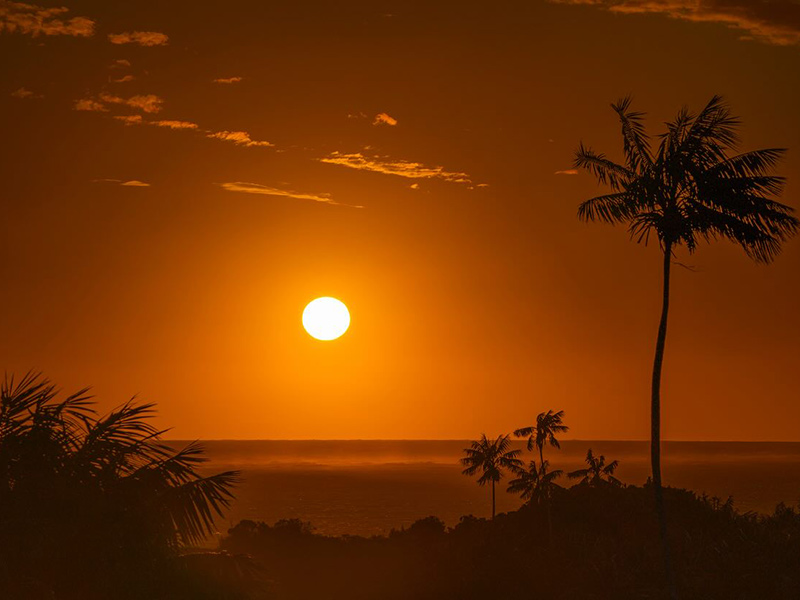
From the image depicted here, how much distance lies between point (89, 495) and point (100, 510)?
24 centimetres

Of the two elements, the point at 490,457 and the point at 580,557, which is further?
the point at 490,457

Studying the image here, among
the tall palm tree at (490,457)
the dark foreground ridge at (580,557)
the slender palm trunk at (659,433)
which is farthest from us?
the tall palm tree at (490,457)

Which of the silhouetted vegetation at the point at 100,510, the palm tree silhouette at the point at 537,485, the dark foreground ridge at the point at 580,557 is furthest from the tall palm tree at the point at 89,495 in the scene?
the palm tree silhouette at the point at 537,485

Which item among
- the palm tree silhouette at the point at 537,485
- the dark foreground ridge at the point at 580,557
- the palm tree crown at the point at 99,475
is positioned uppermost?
the palm tree crown at the point at 99,475

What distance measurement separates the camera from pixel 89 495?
12469 mm

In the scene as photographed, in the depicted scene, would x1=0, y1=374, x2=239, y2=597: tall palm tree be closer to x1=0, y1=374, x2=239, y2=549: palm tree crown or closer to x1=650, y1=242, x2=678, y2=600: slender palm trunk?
x1=0, y1=374, x2=239, y2=549: palm tree crown

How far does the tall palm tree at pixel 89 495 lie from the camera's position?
11992mm

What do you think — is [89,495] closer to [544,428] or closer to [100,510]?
[100,510]

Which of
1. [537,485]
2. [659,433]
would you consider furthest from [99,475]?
[537,485]

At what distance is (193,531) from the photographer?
1284 cm

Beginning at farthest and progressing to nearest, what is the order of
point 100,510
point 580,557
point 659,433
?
point 580,557, point 659,433, point 100,510

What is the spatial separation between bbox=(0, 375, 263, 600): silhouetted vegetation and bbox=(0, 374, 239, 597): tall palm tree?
0.5 inches

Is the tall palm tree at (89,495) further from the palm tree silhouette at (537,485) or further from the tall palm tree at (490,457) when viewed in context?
the tall palm tree at (490,457)

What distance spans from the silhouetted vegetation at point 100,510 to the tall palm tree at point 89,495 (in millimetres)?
13
